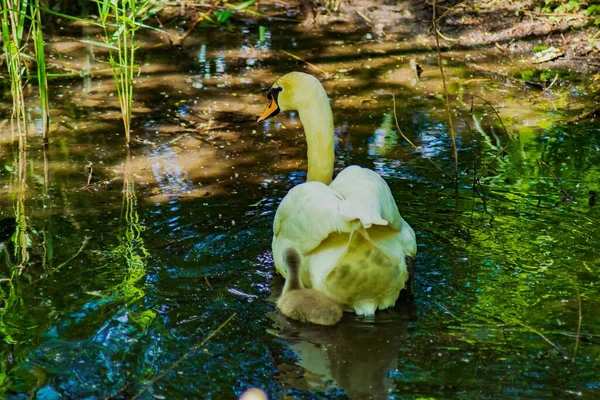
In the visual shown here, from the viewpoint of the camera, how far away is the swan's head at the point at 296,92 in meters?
5.65

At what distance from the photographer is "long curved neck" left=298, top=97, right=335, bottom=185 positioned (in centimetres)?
562

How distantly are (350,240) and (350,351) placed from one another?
0.54m

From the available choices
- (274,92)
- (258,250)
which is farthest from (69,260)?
(274,92)

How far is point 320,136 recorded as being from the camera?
5.62 meters

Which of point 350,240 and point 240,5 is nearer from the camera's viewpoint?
point 350,240

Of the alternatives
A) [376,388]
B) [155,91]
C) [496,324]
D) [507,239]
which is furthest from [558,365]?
[155,91]

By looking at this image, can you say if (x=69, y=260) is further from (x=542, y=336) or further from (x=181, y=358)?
(x=542, y=336)

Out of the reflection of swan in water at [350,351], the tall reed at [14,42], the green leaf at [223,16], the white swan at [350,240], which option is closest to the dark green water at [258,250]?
the reflection of swan in water at [350,351]

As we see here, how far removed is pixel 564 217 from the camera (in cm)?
595

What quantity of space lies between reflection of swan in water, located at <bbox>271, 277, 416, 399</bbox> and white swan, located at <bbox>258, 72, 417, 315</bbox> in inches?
5.5

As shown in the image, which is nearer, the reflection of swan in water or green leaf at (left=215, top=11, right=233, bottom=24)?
the reflection of swan in water

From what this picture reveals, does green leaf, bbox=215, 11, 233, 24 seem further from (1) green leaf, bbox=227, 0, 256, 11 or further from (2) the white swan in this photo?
(2) the white swan

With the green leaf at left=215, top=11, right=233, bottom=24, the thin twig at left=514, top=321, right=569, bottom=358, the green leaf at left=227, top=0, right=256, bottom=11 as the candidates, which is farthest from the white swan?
the green leaf at left=215, top=11, right=233, bottom=24

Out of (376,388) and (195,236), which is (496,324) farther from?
(195,236)
